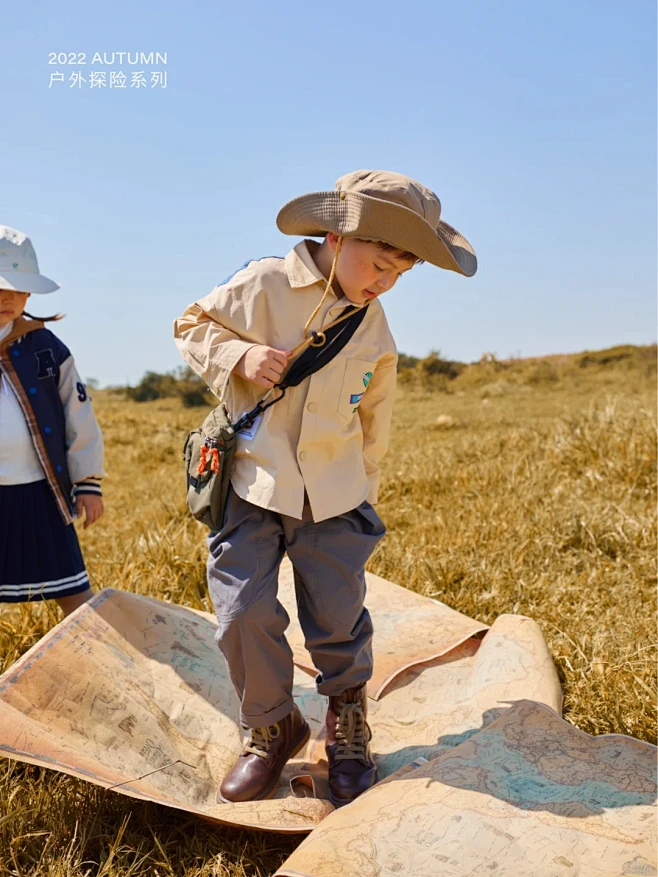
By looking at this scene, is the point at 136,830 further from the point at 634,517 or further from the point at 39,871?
the point at 634,517

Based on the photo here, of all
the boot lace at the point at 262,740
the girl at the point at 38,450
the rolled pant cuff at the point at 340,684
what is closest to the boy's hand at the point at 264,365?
the rolled pant cuff at the point at 340,684

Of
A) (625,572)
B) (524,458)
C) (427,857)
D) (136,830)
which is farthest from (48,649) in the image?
(524,458)

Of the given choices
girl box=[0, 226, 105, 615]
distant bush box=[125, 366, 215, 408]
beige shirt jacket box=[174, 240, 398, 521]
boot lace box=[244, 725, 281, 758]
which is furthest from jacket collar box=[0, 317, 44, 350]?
distant bush box=[125, 366, 215, 408]

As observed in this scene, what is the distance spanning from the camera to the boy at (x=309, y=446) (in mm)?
2100

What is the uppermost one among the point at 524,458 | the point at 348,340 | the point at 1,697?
the point at 348,340

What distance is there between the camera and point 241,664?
2.30 metres

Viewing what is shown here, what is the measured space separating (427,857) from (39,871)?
0.91 m

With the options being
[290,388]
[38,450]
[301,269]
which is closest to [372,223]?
[301,269]

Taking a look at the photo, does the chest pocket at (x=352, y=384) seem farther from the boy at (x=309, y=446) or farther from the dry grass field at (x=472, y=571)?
the dry grass field at (x=472, y=571)

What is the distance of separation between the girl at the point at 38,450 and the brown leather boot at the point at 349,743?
1212 mm

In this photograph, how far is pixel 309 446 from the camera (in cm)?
219

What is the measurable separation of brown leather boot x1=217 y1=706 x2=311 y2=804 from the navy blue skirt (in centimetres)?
105

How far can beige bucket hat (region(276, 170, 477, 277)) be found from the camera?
2016 mm

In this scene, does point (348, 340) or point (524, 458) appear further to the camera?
point (524, 458)
